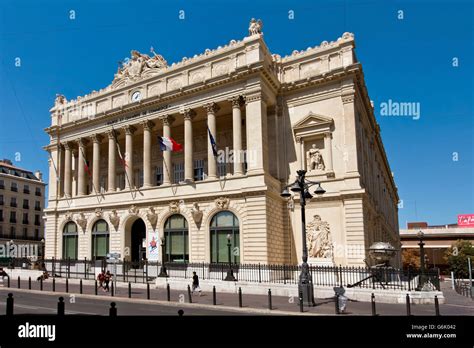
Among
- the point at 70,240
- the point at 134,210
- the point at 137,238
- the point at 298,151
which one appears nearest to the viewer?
the point at 298,151

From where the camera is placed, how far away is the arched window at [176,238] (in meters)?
34.2

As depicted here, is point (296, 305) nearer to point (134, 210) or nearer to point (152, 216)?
point (152, 216)

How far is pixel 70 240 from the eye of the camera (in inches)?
1650

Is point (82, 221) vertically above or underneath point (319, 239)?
above

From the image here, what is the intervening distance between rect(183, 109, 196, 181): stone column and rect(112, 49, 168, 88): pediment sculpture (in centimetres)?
651

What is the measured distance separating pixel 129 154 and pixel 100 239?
8.64m

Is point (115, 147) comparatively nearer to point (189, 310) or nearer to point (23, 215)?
point (189, 310)

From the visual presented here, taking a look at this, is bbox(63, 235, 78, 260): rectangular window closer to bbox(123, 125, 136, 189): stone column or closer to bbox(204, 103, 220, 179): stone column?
bbox(123, 125, 136, 189): stone column

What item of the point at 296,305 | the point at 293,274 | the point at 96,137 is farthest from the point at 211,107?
the point at 296,305

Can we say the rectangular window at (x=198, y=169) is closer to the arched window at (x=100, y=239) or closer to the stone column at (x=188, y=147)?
the stone column at (x=188, y=147)

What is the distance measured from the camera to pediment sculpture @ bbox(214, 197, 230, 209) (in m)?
31.8

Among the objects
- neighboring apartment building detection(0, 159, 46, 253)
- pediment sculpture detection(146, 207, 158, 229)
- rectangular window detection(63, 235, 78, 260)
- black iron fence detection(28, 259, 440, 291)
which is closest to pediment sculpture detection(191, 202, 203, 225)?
pediment sculpture detection(146, 207, 158, 229)

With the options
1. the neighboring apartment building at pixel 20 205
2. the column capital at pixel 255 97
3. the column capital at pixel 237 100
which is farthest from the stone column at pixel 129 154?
the neighboring apartment building at pixel 20 205
